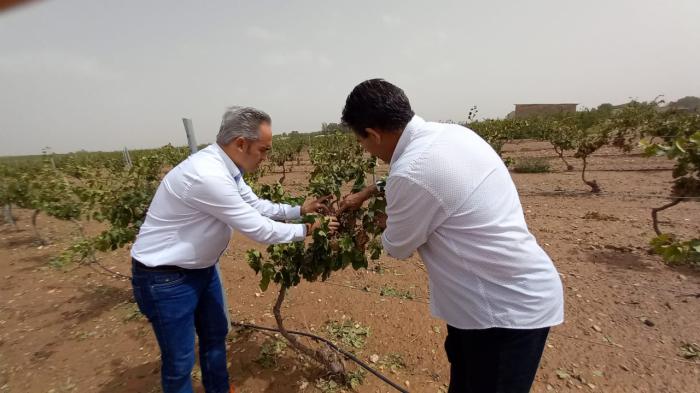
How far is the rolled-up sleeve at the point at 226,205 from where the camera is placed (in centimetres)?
185

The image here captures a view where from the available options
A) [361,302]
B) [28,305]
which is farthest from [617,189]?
[28,305]

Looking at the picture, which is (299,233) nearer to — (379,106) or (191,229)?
(191,229)

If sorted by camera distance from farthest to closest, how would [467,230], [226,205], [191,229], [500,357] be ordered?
[191,229]
[226,205]
[500,357]
[467,230]

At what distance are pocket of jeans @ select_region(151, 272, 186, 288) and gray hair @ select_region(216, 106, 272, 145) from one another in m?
0.88

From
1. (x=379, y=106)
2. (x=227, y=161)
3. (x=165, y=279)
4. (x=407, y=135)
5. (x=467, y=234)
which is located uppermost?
(x=379, y=106)

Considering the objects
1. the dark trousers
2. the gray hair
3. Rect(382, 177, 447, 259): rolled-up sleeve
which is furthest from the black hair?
the dark trousers

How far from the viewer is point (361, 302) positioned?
4.31m

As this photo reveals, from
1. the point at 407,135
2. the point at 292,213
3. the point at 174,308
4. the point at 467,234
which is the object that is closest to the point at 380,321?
the point at 292,213

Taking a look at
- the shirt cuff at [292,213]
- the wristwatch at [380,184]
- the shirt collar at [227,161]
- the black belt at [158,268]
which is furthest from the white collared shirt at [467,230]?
the black belt at [158,268]

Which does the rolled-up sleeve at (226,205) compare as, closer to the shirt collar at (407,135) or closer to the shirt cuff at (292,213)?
the shirt cuff at (292,213)

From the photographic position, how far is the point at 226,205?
188cm

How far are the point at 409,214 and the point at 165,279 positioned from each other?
5.22 ft

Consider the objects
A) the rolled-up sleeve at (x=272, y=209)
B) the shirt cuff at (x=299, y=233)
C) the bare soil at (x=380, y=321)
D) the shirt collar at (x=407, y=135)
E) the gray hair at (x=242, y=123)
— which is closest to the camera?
the shirt collar at (x=407, y=135)

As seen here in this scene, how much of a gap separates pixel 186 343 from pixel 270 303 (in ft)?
7.89
